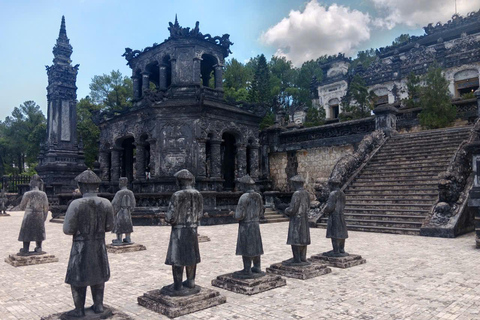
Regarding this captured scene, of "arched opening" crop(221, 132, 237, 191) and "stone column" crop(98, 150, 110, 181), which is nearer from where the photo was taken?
"stone column" crop(98, 150, 110, 181)

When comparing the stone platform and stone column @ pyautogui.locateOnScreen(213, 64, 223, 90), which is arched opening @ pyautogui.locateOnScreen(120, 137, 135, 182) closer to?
stone column @ pyautogui.locateOnScreen(213, 64, 223, 90)

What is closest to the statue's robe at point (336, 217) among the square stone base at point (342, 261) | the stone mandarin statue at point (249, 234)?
the square stone base at point (342, 261)

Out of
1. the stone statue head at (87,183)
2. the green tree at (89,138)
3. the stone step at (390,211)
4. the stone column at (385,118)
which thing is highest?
the green tree at (89,138)

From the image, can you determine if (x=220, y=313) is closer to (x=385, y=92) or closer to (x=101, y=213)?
(x=101, y=213)

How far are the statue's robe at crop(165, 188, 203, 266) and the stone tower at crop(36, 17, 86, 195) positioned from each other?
23.7 metres

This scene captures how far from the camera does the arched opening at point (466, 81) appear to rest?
29.9 m

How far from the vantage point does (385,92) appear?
3619cm

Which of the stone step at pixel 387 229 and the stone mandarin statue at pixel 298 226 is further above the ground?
the stone mandarin statue at pixel 298 226

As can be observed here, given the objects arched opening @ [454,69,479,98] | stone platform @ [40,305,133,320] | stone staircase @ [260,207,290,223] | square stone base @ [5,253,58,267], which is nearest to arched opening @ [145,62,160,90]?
stone staircase @ [260,207,290,223]

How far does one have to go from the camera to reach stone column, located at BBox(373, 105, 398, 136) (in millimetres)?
18125

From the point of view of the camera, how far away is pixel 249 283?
5.82m

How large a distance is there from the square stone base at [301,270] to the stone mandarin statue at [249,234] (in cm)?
73

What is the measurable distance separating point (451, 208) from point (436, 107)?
8.59m

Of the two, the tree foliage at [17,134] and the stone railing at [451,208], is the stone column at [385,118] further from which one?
the tree foliage at [17,134]
